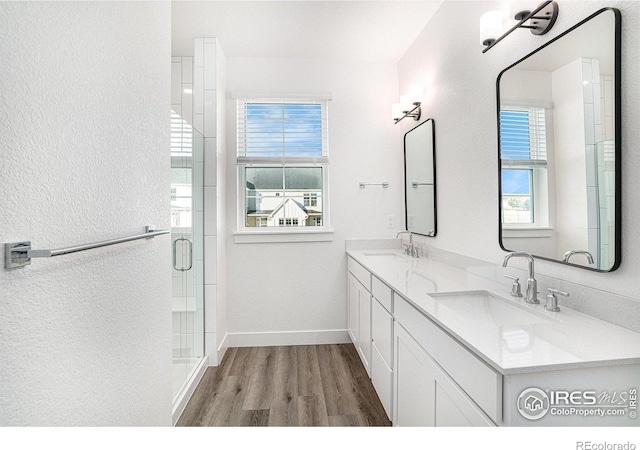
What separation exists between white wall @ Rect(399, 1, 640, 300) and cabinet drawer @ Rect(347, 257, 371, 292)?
60cm

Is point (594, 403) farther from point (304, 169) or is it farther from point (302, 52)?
point (302, 52)

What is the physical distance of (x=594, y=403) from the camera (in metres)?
0.83

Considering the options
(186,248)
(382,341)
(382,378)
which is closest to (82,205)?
(186,248)

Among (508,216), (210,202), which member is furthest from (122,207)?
(508,216)

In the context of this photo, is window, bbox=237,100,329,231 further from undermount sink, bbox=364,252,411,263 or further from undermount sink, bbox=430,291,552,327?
undermount sink, bbox=430,291,552,327

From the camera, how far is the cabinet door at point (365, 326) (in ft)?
7.01

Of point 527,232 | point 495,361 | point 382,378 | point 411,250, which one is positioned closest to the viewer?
point 495,361

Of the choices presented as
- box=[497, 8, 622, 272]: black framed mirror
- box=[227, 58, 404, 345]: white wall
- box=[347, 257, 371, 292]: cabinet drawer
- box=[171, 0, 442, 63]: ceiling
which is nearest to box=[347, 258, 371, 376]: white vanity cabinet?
box=[347, 257, 371, 292]: cabinet drawer

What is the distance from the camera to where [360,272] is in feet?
7.89

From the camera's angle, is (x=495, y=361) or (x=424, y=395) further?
(x=424, y=395)

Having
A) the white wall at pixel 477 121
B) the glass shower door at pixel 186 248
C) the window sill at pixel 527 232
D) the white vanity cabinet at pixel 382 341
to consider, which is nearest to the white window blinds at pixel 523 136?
the white wall at pixel 477 121

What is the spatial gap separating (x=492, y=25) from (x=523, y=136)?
1.91 ft

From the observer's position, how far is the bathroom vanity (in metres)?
0.81

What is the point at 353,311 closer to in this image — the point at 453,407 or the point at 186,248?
the point at 186,248
